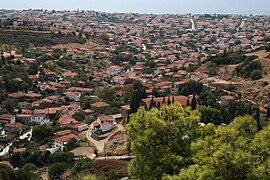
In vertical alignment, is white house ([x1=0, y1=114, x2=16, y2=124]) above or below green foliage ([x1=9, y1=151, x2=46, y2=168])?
above

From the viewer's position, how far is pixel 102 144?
24938 millimetres

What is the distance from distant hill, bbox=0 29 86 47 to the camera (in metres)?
53.9

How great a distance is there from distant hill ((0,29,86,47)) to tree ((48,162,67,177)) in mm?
37008

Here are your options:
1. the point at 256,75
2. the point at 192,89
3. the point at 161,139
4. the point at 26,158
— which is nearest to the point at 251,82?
the point at 256,75

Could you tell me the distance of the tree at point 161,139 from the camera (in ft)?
19.4

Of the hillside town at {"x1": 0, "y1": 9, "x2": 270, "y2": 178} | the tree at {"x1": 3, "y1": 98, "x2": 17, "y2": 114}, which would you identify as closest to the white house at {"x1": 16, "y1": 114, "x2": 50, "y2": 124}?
the hillside town at {"x1": 0, "y1": 9, "x2": 270, "y2": 178}

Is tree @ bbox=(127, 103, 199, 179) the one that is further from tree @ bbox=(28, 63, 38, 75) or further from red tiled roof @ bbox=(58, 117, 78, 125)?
tree @ bbox=(28, 63, 38, 75)

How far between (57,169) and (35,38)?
132ft

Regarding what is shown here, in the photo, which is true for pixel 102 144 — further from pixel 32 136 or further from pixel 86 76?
pixel 86 76

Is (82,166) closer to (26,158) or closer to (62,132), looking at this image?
(26,158)

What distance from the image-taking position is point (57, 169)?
66.6 ft

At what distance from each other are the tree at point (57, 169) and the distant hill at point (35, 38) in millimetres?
37008

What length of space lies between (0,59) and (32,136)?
18509 mm

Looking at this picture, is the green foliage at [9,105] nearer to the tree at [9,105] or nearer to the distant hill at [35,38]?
the tree at [9,105]
